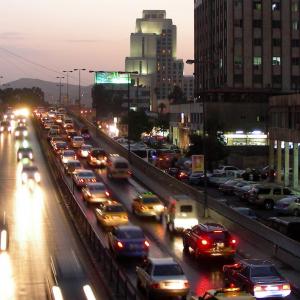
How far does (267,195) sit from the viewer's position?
47.2m

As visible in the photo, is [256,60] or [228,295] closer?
[228,295]

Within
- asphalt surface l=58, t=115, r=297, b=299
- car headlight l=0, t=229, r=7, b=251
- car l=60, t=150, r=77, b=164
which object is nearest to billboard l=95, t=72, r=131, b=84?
car l=60, t=150, r=77, b=164

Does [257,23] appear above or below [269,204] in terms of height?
above

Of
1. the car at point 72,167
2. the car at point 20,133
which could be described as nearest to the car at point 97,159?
the car at point 72,167

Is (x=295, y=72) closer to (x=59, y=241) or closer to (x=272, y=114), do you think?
(x=272, y=114)

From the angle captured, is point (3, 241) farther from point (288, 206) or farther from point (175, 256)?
point (288, 206)

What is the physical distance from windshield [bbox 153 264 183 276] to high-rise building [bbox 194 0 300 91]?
81.3 meters

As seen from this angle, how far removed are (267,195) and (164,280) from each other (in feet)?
85.2

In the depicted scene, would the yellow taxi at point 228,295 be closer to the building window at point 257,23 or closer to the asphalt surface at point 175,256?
the asphalt surface at point 175,256

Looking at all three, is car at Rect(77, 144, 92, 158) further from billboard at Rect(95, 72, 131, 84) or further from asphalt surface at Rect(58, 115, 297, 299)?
billboard at Rect(95, 72, 131, 84)

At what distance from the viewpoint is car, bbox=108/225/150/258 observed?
94.0ft

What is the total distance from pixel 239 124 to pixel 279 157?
26645 millimetres

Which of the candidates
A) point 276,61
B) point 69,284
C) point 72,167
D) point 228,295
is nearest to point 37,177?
point 72,167

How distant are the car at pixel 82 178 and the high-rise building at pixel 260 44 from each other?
5264 centimetres
